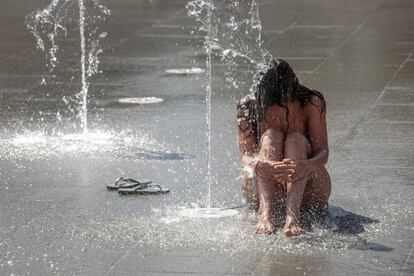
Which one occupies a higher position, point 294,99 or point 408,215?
point 294,99

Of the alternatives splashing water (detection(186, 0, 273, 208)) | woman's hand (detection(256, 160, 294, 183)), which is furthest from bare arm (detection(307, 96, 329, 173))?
splashing water (detection(186, 0, 273, 208))

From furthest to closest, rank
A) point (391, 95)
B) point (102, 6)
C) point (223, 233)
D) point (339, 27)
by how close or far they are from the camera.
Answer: point (102, 6), point (339, 27), point (391, 95), point (223, 233)

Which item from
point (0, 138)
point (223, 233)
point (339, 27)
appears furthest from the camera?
point (339, 27)

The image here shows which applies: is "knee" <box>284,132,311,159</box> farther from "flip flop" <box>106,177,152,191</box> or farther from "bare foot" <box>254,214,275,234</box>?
"flip flop" <box>106,177,152,191</box>

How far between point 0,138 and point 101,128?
95 cm

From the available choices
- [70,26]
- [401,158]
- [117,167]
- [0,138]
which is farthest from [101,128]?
[70,26]

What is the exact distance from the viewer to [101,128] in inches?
478

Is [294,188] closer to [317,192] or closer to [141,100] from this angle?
[317,192]

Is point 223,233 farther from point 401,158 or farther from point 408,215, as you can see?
point 401,158

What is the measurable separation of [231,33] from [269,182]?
7.69 metres

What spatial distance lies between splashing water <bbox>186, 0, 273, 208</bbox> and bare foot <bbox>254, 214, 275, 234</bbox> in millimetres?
2381

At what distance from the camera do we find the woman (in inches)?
328

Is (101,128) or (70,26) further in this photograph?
(70,26)

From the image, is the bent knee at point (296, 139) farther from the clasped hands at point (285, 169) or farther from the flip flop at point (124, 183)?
the flip flop at point (124, 183)
